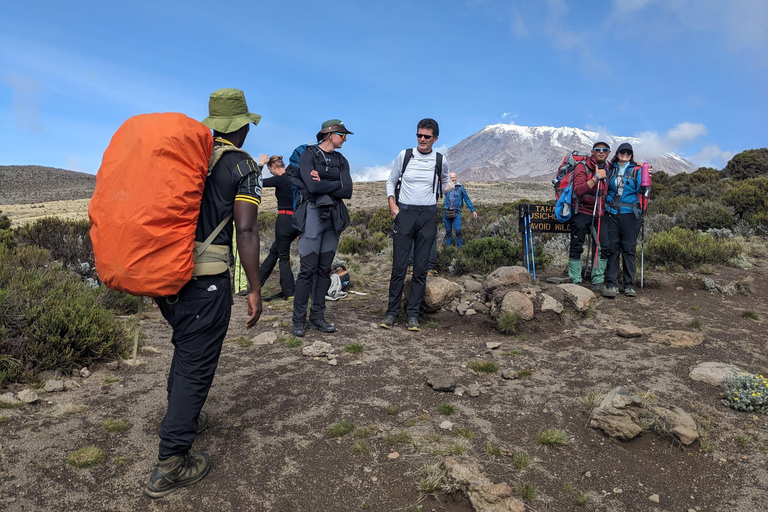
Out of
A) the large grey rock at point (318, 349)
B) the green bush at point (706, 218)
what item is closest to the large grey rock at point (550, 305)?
the large grey rock at point (318, 349)

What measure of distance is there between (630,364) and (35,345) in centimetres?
530

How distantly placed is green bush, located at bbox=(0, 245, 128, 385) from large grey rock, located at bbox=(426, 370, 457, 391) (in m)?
2.90

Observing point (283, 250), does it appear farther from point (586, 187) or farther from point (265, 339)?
point (586, 187)

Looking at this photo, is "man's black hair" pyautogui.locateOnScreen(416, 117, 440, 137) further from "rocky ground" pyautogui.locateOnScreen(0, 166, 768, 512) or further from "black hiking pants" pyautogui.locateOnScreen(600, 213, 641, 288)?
"black hiking pants" pyautogui.locateOnScreen(600, 213, 641, 288)

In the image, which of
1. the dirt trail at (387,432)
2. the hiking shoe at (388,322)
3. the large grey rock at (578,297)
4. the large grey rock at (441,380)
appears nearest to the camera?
the dirt trail at (387,432)

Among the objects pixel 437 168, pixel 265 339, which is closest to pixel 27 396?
pixel 265 339

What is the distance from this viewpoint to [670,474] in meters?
2.69

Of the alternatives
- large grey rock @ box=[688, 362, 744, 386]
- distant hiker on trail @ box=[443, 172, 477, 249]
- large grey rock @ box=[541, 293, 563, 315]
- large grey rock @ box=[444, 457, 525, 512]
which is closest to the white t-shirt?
large grey rock @ box=[541, 293, 563, 315]

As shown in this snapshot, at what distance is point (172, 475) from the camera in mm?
2395

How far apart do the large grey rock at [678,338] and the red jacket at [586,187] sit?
235 centimetres

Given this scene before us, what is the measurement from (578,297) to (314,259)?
3.48 metres

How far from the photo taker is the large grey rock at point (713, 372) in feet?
12.5

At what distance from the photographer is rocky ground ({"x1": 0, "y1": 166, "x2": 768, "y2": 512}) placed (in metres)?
2.45

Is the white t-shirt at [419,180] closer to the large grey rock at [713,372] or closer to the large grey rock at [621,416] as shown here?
the large grey rock at [621,416]
